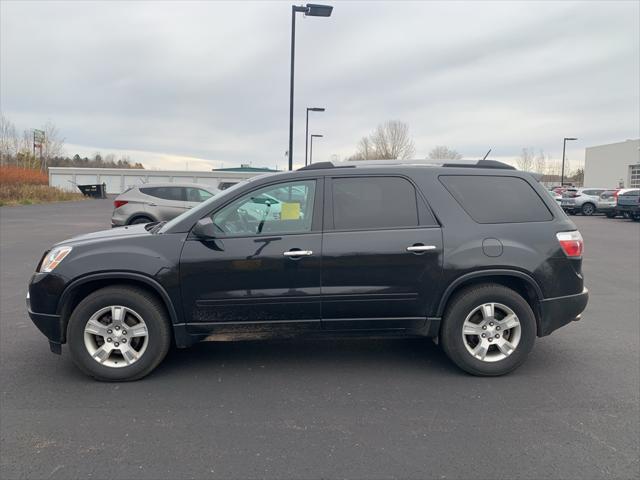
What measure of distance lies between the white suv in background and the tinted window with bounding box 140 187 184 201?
25.2 meters

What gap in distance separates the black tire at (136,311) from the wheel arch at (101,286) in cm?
6

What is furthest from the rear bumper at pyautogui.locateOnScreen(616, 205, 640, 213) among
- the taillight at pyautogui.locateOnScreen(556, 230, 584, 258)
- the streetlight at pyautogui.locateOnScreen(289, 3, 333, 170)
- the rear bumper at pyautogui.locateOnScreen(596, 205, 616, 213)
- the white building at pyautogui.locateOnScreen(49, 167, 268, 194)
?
the white building at pyautogui.locateOnScreen(49, 167, 268, 194)

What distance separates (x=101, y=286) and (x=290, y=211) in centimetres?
173

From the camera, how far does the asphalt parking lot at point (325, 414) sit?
2826 millimetres

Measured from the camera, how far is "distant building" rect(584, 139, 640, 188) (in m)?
54.1

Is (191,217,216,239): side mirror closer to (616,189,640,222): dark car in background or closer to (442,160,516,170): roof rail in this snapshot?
(442,160,516,170): roof rail

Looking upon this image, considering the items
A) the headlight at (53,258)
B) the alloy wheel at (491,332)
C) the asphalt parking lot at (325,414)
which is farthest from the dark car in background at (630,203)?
the headlight at (53,258)

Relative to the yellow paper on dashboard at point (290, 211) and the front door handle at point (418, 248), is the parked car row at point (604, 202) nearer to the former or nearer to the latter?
the front door handle at point (418, 248)

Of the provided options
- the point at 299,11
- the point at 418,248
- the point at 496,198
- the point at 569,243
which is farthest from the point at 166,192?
the point at 569,243

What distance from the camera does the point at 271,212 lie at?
13.7 ft

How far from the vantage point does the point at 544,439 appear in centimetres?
311

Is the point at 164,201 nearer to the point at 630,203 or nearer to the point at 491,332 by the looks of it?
the point at 491,332

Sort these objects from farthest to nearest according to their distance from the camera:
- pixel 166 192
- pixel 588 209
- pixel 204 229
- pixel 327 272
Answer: pixel 588 209 < pixel 166 192 < pixel 327 272 < pixel 204 229

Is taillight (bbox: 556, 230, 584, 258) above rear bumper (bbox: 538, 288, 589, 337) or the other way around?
above
